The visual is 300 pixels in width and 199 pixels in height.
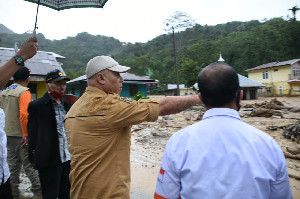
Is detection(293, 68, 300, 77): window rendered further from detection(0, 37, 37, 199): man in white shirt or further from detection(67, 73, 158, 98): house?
detection(0, 37, 37, 199): man in white shirt

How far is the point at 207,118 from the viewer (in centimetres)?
123

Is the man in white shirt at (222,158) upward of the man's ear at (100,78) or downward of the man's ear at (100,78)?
A: downward

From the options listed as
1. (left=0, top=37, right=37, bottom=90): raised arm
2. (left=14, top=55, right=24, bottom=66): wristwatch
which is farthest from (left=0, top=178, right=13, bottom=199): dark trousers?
(left=14, top=55, right=24, bottom=66): wristwatch

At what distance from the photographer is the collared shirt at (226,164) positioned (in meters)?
1.05

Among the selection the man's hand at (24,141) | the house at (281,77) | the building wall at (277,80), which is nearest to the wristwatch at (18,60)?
the man's hand at (24,141)

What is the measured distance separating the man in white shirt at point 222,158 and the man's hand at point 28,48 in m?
Result: 1.32

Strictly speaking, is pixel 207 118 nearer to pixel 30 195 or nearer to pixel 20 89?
pixel 20 89

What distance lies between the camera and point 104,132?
65.4 inches

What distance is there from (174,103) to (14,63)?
127cm

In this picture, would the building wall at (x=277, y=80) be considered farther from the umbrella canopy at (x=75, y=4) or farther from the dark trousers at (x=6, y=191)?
the dark trousers at (x=6, y=191)

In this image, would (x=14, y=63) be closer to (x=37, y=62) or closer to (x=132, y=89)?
(x=37, y=62)

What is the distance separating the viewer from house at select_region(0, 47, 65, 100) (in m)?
11.6

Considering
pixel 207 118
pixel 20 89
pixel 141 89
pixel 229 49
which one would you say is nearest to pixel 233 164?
pixel 207 118

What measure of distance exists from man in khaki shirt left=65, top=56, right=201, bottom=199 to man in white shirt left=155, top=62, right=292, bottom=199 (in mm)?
501
